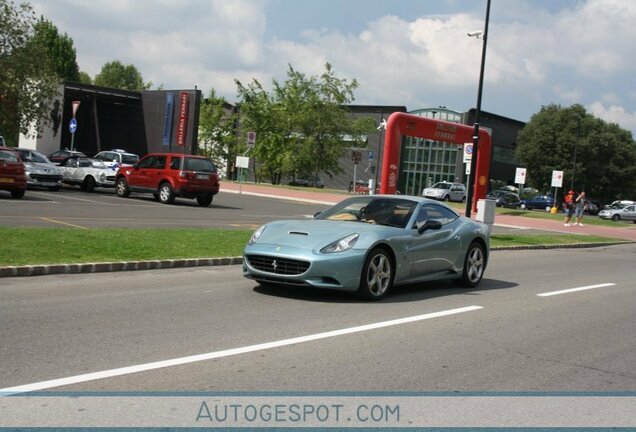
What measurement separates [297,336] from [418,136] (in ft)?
68.6

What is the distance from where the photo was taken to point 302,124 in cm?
6188

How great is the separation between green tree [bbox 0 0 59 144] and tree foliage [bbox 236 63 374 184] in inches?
1251

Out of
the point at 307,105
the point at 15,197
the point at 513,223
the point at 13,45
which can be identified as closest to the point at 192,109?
the point at 307,105

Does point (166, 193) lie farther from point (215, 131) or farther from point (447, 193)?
point (215, 131)

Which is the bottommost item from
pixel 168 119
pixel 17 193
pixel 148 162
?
pixel 17 193

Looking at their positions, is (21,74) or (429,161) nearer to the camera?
(21,74)

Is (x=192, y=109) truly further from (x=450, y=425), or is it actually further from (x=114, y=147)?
(x=450, y=425)

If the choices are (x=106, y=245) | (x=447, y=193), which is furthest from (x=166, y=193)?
(x=447, y=193)

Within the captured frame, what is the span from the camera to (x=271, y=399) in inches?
190

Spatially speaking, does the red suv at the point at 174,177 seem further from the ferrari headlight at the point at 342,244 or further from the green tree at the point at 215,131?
the green tree at the point at 215,131

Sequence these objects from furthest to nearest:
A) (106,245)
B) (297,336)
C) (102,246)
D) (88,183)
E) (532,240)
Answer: (88,183) < (532,240) < (106,245) < (102,246) < (297,336)

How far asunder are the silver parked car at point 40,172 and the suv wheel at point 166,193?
14.0 feet

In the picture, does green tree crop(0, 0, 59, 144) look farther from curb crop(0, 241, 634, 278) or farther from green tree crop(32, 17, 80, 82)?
green tree crop(32, 17, 80, 82)

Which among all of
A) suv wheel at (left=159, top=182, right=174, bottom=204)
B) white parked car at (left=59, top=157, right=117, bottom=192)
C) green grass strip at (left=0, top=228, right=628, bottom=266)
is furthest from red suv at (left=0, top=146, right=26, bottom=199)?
green grass strip at (left=0, top=228, right=628, bottom=266)
